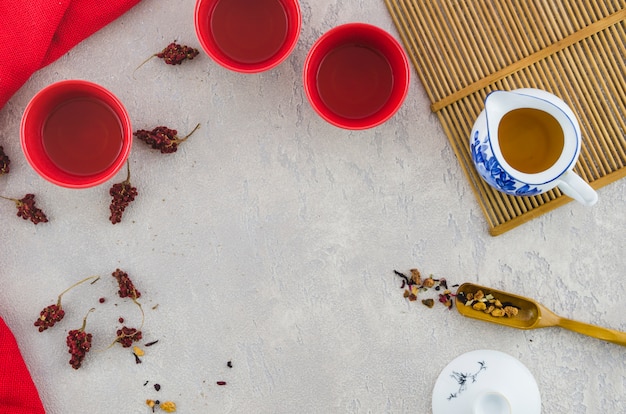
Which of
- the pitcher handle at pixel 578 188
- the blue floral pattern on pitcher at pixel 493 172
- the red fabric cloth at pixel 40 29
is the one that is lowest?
the pitcher handle at pixel 578 188

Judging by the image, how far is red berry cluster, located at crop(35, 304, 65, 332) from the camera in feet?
3.49

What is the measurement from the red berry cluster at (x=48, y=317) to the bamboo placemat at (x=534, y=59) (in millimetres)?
766

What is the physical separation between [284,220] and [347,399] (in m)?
0.35

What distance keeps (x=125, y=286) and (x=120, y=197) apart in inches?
6.2

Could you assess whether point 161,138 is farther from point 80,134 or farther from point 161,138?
point 80,134

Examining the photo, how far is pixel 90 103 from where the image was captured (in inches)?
38.7

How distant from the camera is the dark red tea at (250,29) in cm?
98

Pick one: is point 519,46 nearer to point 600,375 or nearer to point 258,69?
point 258,69

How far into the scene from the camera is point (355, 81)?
995 millimetres

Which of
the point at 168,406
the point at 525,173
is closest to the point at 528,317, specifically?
the point at 525,173

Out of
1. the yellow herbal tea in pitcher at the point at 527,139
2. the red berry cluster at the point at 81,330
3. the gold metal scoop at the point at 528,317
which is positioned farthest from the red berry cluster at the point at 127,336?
the yellow herbal tea in pitcher at the point at 527,139

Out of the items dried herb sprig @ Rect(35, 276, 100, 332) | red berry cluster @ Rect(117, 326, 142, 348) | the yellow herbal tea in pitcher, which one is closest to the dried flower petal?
red berry cluster @ Rect(117, 326, 142, 348)

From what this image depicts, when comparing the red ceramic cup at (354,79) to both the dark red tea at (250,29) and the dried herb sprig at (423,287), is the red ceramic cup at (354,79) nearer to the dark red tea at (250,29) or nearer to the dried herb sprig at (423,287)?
the dark red tea at (250,29)

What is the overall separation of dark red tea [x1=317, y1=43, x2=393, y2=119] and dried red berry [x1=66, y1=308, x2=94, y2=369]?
0.60 m
